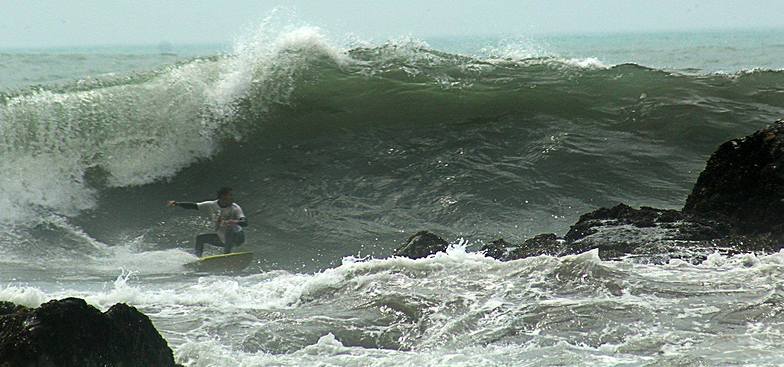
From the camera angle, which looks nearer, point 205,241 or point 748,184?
point 748,184

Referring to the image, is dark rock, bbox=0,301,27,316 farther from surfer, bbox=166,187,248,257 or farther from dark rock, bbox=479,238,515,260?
surfer, bbox=166,187,248,257

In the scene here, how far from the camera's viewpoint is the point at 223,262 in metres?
10.9

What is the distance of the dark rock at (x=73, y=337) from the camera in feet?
15.7

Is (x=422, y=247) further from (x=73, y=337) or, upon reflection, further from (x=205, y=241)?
(x=73, y=337)

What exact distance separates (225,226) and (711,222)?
571 cm

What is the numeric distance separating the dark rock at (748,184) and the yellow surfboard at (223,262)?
15.0 feet

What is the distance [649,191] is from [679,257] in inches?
230

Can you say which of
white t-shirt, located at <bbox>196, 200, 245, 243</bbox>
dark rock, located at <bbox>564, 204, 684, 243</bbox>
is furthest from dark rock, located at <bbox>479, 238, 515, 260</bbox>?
white t-shirt, located at <bbox>196, 200, 245, 243</bbox>

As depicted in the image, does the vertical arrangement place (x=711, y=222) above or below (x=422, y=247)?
above

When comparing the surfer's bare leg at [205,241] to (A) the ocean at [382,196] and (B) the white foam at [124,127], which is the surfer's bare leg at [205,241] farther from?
(B) the white foam at [124,127]

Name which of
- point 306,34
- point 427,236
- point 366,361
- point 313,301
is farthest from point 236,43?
point 366,361

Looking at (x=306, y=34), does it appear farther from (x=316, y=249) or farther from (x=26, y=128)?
(x=316, y=249)

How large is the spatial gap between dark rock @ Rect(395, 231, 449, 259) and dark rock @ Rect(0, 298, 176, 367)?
3786 mm

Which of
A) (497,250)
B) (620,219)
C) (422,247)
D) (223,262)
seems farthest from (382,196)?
(620,219)
